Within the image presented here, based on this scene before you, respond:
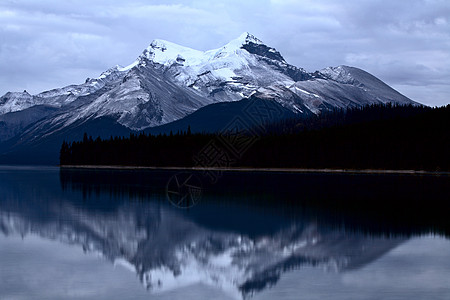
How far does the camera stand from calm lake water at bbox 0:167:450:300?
96.8 feet

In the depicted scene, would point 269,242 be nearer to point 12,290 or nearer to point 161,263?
point 161,263

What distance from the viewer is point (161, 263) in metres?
36.1

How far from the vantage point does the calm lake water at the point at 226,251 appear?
29500mm

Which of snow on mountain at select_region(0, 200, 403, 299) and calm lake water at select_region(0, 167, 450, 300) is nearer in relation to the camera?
calm lake water at select_region(0, 167, 450, 300)

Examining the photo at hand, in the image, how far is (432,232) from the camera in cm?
4853

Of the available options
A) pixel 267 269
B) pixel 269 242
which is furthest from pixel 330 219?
pixel 267 269

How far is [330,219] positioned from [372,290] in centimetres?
2756

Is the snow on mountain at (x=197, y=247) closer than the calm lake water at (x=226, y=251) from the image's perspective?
No

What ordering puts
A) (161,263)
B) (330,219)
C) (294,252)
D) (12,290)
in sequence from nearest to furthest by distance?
1. (12,290)
2. (161,263)
3. (294,252)
4. (330,219)

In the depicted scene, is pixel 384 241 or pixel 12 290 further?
pixel 384 241

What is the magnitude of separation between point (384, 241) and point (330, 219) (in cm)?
1295

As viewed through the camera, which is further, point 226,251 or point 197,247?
point 197,247

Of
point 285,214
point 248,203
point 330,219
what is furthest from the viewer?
point 248,203

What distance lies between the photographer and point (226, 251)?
133ft
